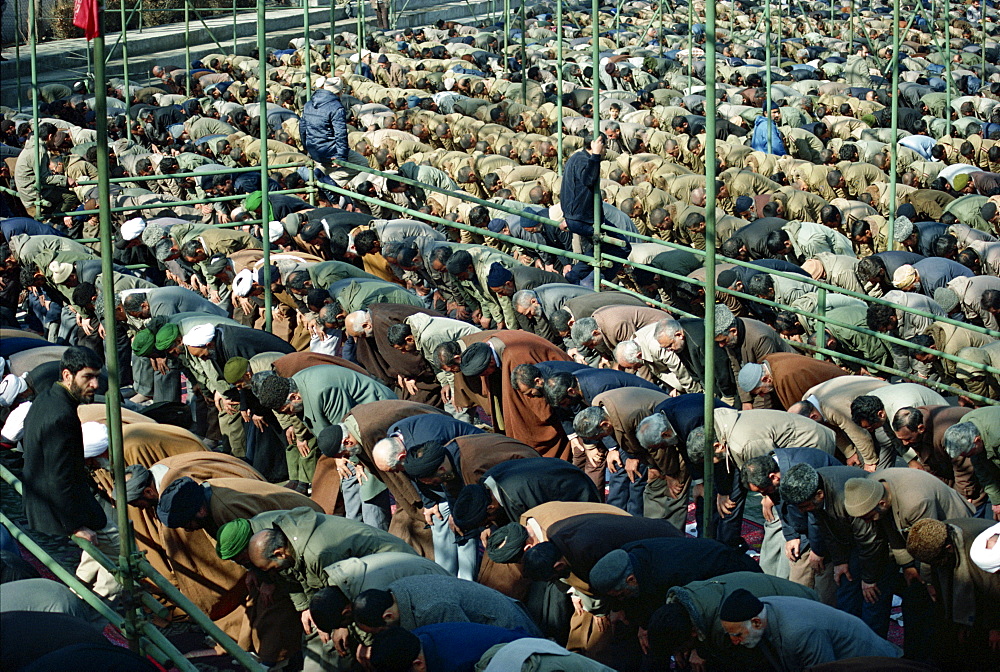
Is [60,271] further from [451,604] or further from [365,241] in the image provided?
[451,604]

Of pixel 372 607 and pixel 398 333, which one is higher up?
pixel 372 607

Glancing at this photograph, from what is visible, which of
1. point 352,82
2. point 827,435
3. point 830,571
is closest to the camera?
point 830,571

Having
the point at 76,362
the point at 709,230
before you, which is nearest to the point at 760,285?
the point at 709,230

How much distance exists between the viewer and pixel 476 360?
8164mm

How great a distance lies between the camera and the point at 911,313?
Answer: 9047 mm

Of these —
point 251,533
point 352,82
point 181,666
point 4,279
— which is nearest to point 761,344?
point 251,533

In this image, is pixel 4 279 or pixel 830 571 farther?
pixel 4 279

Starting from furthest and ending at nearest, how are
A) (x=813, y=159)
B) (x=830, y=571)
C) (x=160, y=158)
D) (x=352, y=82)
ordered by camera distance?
1. (x=352, y=82)
2. (x=813, y=159)
3. (x=160, y=158)
4. (x=830, y=571)

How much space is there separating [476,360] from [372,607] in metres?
3.01

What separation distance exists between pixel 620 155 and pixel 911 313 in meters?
6.46

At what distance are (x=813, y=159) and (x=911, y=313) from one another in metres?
7.41

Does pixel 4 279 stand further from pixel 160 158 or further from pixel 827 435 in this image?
pixel 827 435

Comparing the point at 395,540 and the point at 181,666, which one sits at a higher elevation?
the point at 181,666

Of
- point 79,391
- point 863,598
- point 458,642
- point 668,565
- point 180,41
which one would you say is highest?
point 79,391
